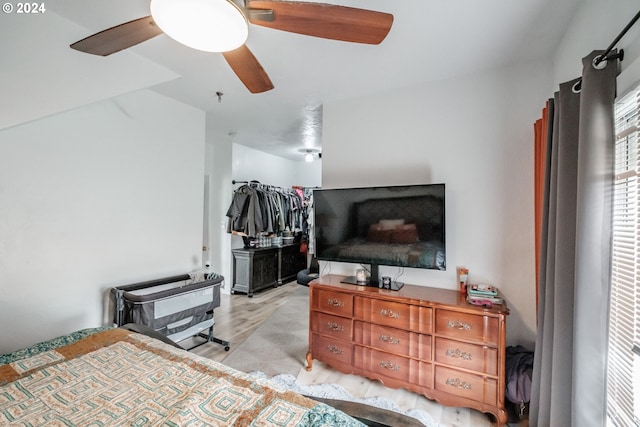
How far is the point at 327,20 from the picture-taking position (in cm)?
113

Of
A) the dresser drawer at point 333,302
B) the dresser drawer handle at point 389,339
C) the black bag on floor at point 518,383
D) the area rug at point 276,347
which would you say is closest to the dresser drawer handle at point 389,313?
the dresser drawer handle at point 389,339

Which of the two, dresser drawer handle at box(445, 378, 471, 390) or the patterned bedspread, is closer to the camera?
the patterned bedspread

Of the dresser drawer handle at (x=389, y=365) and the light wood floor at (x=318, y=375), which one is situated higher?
the dresser drawer handle at (x=389, y=365)

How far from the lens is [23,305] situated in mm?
1851

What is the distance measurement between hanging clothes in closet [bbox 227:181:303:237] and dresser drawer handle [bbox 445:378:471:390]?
331cm

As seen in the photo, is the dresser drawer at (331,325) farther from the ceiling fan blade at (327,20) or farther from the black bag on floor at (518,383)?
the ceiling fan blade at (327,20)

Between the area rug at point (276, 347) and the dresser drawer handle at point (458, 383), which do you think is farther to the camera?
the area rug at point (276, 347)

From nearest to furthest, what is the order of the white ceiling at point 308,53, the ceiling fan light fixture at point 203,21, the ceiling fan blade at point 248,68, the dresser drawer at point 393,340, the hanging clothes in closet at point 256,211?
the ceiling fan light fixture at point 203,21
the ceiling fan blade at point 248,68
the white ceiling at point 308,53
the dresser drawer at point 393,340
the hanging clothes in closet at point 256,211

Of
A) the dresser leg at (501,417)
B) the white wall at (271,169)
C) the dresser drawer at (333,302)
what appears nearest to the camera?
the dresser leg at (501,417)

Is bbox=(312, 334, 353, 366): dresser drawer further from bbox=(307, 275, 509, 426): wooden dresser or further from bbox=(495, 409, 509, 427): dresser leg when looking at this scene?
bbox=(495, 409, 509, 427): dresser leg

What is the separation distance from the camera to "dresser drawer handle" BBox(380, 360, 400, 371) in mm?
2014

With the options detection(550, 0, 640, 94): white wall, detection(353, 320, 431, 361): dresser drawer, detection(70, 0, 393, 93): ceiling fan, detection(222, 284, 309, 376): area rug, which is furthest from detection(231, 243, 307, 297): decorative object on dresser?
detection(550, 0, 640, 94): white wall

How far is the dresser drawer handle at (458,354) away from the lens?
1.80 metres

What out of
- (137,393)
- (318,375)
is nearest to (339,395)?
(318,375)
